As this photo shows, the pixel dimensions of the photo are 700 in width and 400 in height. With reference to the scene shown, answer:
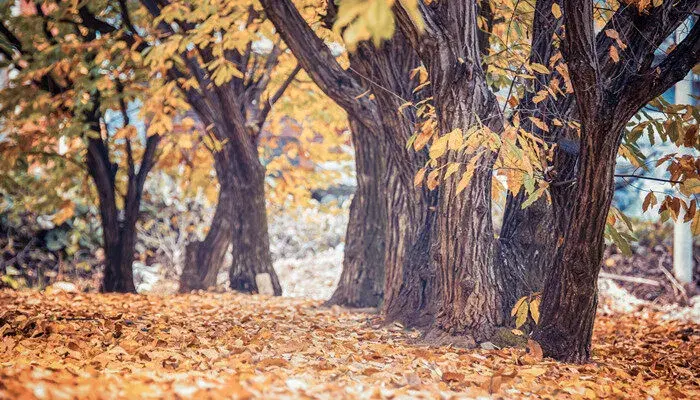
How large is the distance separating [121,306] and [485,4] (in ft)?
13.4

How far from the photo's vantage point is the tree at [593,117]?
4.33 m

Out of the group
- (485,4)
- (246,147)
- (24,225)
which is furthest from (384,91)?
(24,225)

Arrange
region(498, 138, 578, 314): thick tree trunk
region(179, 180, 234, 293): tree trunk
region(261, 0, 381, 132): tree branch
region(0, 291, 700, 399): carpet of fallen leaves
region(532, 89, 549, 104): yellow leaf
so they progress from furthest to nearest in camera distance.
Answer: region(179, 180, 234, 293): tree trunk
region(261, 0, 381, 132): tree branch
region(498, 138, 578, 314): thick tree trunk
region(532, 89, 549, 104): yellow leaf
region(0, 291, 700, 399): carpet of fallen leaves

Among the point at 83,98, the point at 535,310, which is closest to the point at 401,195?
the point at 535,310

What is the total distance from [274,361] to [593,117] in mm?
2229

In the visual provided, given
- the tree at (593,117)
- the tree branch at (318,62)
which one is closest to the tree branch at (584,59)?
the tree at (593,117)

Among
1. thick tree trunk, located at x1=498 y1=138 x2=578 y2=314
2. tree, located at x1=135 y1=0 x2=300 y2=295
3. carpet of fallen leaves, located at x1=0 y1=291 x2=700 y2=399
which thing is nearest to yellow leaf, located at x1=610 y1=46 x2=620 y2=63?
thick tree trunk, located at x1=498 y1=138 x2=578 y2=314

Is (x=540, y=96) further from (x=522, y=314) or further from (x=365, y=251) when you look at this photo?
(x=365, y=251)

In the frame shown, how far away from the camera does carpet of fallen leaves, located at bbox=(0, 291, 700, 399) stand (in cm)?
327

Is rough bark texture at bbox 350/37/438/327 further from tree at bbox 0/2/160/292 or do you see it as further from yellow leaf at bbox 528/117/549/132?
tree at bbox 0/2/160/292

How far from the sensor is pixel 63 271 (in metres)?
12.6

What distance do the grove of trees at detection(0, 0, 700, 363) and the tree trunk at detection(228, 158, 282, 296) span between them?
1.49ft

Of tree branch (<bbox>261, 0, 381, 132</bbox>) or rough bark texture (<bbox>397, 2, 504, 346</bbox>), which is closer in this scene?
rough bark texture (<bbox>397, 2, 504, 346</bbox>)

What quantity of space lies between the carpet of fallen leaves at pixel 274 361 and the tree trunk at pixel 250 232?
269 centimetres
